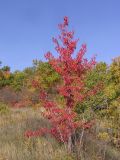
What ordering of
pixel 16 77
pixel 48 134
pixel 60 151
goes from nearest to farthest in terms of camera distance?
pixel 60 151 → pixel 48 134 → pixel 16 77

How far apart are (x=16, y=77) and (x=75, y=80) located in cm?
4413

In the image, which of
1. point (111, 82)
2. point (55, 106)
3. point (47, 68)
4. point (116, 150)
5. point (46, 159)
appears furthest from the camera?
point (47, 68)

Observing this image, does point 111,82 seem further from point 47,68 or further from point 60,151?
point 47,68

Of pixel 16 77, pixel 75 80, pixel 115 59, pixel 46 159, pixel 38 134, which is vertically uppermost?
pixel 16 77

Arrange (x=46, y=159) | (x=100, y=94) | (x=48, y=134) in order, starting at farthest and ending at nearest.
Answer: (x=100, y=94)
(x=48, y=134)
(x=46, y=159)

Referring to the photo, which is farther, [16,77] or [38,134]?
[16,77]

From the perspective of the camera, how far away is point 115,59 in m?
15.0

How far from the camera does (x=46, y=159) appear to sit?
9.91 meters

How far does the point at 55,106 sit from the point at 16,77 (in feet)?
143

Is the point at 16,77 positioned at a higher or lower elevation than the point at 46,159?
higher

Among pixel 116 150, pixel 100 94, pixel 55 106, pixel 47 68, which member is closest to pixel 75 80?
pixel 55 106

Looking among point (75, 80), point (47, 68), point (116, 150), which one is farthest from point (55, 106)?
point (47, 68)

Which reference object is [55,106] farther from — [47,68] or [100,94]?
[47,68]

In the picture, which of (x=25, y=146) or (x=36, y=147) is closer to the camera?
(x=36, y=147)
